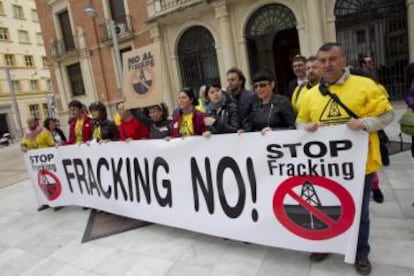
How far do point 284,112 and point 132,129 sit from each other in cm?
227

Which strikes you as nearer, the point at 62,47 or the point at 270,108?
the point at 270,108

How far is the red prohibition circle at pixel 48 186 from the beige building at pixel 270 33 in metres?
9.03

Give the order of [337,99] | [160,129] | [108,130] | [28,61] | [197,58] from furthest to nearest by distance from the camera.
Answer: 1. [28,61]
2. [197,58]
3. [108,130]
4. [160,129]
5. [337,99]

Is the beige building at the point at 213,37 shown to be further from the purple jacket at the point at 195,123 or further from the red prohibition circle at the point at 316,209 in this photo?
the red prohibition circle at the point at 316,209

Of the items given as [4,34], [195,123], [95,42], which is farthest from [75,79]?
[4,34]

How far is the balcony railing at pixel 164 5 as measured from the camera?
13105 mm

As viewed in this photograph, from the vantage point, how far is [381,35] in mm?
10375

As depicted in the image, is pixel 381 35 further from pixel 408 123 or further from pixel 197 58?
pixel 408 123

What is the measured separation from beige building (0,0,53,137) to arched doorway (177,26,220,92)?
76.6 ft

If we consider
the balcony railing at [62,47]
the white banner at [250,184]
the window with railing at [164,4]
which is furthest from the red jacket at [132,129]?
the balcony railing at [62,47]

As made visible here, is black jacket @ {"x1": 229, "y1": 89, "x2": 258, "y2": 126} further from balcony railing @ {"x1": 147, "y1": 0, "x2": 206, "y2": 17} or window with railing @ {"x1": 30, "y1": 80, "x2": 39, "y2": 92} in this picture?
window with railing @ {"x1": 30, "y1": 80, "x2": 39, "y2": 92}

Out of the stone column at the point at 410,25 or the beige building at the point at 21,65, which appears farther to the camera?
the beige building at the point at 21,65

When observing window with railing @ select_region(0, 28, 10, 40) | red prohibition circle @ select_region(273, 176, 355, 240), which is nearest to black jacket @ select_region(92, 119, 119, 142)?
red prohibition circle @ select_region(273, 176, 355, 240)

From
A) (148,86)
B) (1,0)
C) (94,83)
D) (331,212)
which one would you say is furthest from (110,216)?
(1,0)
